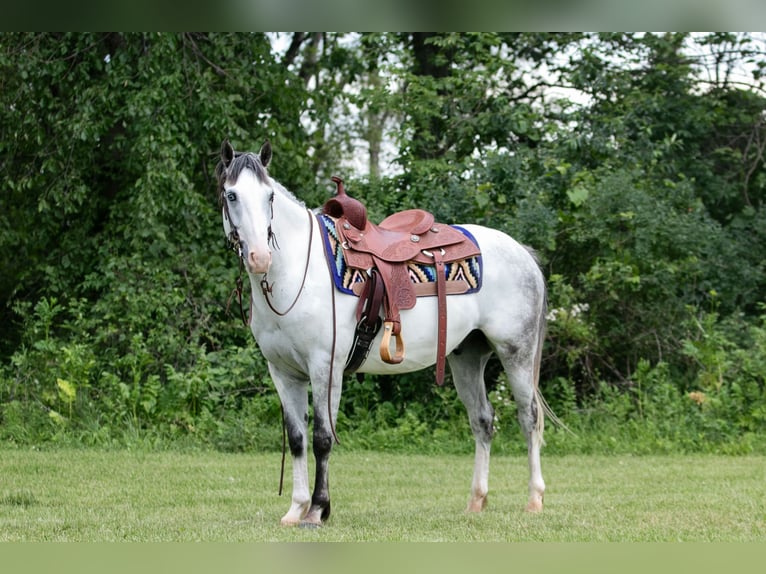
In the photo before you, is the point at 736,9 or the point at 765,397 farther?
the point at 765,397

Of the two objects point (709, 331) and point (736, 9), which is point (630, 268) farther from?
point (736, 9)

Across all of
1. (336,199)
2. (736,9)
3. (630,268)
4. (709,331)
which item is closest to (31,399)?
(336,199)

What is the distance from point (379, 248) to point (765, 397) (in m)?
5.35

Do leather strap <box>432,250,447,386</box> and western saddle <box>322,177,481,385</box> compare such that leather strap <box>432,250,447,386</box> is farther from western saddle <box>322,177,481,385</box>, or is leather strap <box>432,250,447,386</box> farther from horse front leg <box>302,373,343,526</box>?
horse front leg <box>302,373,343,526</box>

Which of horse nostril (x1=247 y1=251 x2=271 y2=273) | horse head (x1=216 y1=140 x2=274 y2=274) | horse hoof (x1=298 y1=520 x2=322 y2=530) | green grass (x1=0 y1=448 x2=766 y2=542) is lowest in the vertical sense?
green grass (x1=0 y1=448 x2=766 y2=542)

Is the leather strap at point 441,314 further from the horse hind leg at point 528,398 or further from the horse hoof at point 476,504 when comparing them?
the horse hoof at point 476,504

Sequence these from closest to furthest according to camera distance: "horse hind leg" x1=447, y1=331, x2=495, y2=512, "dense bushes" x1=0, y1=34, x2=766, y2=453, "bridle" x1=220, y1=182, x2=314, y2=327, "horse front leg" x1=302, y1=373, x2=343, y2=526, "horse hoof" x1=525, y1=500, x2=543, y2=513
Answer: "bridle" x1=220, y1=182, x2=314, y2=327, "horse front leg" x1=302, y1=373, x2=343, y2=526, "horse hoof" x1=525, y1=500, x2=543, y2=513, "horse hind leg" x1=447, y1=331, x2=495, y2=512, "dense bushes" x1=0, y1=34, x2=766, y2=453

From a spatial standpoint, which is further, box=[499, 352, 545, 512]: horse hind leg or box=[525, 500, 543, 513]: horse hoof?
box=[499, 352, 545, 512]: horse hind leg

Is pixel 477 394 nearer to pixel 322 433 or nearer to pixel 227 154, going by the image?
pixel 322 433

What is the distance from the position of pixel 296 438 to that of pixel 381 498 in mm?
1376

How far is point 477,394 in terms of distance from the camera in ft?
19.5

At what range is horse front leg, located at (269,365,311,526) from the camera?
507 centimetres

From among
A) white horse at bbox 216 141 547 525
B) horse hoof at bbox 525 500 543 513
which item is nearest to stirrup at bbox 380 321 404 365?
white horse at bbox 216 141 547 525

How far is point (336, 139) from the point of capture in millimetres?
19078
